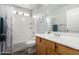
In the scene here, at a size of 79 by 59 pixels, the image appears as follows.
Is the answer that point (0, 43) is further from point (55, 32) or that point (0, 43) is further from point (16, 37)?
point (55, 32)

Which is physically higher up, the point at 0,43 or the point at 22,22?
the point at 22,22

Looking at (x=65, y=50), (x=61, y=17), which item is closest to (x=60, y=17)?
(x=61, y=17)

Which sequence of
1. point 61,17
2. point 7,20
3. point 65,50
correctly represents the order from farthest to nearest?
point 61,17, point 7,20, point 65,50

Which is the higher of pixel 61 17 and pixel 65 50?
pixel 61 17

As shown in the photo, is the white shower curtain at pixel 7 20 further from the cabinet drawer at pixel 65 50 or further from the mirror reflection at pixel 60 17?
the cabinet drawer at pixel 65 50

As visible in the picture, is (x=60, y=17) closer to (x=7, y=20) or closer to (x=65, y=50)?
(x=65, y=50)

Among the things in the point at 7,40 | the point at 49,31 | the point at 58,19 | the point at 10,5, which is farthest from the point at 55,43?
the point at 10,5

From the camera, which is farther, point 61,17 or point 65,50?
point 61,17

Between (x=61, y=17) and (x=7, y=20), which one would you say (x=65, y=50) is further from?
(x=7, y=20)

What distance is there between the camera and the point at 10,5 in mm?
1105

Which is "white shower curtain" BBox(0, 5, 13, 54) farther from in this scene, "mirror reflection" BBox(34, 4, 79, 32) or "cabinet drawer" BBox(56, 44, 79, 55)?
"cabinet drawer" BBox(56, 44, 79, 55)

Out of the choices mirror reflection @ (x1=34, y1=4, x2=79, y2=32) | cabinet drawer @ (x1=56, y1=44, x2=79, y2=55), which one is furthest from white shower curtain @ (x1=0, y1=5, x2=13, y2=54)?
cabinet drawer @ (x1=56, y1=44, x2=79, y2=55)

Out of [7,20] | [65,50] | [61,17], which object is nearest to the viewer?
[65,50]
